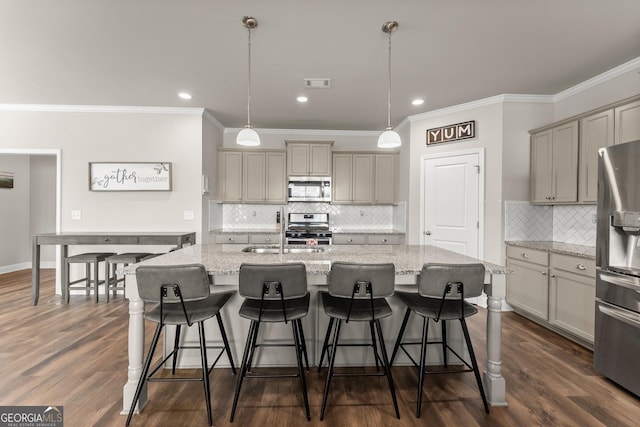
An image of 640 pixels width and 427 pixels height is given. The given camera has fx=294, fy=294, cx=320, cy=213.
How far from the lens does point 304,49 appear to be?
8.50 feet

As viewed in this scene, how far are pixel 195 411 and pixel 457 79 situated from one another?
3.72 meters

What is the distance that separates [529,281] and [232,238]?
3.89 m

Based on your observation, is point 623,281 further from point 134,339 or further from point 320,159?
point 320,159

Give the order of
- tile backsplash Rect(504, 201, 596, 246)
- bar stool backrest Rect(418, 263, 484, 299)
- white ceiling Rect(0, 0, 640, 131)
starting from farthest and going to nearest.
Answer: tile backsplash Rect(504, 201, 596, 246) → white ceiling Rect(0, 0, 640, 131) → bar stool backrest Rect(418, 263, 484, 299)

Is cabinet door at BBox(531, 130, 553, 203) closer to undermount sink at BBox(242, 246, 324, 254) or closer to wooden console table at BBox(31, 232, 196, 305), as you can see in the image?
undermount sink at BBox(242, 246, 324, 254)

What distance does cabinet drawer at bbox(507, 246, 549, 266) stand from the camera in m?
2.96

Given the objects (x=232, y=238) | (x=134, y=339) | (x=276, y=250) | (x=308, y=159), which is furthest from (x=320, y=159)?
(x=134, y=339)

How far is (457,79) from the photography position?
314cm

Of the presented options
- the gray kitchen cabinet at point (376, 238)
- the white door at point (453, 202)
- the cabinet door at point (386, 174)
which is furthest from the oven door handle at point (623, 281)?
the cabinet door at point (386, 174)

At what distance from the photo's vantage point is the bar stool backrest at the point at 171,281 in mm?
1600

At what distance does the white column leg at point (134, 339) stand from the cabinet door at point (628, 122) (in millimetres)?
3930

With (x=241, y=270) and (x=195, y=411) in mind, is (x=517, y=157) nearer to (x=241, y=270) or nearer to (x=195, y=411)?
(x=241, y=270)

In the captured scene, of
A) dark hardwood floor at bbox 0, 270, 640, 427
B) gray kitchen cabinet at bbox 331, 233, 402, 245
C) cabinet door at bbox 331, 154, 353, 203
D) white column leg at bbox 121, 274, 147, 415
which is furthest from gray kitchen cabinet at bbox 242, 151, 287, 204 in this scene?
white column leg at bbox 121, 274, 147, 415

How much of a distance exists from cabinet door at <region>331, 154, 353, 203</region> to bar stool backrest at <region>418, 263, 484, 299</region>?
3.30 metres
